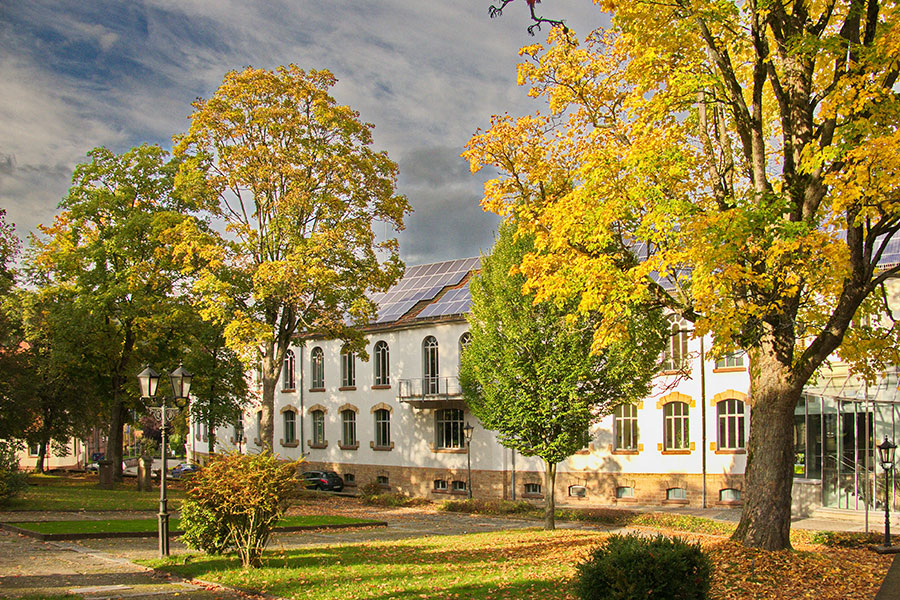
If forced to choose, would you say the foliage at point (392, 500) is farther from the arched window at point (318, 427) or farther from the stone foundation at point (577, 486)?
the arched window at point (318, 427)

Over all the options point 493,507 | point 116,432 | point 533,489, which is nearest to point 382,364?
point 533,489

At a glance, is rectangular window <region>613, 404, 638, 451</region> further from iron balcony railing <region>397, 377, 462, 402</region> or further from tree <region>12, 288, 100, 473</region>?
tree <region>12, 288, 100, 473</region>

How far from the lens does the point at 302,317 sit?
29375 millimetres

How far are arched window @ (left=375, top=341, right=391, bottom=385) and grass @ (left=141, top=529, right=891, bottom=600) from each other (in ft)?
81.6

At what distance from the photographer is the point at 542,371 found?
841 inches

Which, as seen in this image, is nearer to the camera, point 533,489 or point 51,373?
point 51,373

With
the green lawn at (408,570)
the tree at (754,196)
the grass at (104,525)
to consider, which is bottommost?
the grass at (104,525)

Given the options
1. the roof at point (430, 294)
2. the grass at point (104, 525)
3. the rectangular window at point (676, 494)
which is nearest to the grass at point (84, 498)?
the grass at point (104, 525)

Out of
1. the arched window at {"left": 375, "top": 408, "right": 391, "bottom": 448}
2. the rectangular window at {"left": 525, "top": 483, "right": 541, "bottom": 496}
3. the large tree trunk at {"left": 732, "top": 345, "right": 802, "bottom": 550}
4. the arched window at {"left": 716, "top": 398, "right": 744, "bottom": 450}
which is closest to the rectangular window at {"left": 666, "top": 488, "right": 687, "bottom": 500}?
the arched window at {"left": 716, "top": 398, "right": 744, "bottom": 450}

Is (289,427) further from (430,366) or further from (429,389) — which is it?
(430,366)

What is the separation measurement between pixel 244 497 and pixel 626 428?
865 inches

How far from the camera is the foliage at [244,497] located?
13.1 m

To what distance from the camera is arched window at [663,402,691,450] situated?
30312 millimetres

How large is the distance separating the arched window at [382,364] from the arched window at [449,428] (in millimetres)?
4072
